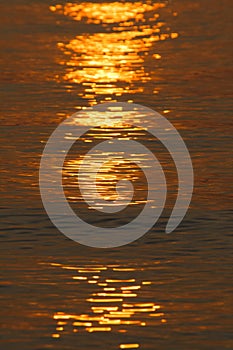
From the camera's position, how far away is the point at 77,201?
15.0 m

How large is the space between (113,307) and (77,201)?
12.0 ft

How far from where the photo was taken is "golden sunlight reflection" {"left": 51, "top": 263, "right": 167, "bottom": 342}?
10898 mm

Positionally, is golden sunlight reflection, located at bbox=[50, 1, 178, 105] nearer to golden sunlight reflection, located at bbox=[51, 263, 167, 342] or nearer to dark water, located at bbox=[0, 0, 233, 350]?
dark water, located at bbox=[0, 0, 233, 350]

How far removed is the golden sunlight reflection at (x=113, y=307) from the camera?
10898 mm

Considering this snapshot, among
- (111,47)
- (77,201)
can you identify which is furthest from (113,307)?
(111,47)

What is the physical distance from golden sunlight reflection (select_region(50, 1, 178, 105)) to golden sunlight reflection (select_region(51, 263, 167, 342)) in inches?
348

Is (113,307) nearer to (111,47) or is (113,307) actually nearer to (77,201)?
(77,201)

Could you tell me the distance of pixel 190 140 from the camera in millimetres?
18172

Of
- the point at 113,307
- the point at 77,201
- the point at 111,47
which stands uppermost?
the point at 111,47

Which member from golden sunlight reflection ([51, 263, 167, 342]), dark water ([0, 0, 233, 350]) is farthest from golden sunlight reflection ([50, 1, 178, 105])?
golden sunlight reflection ([51, 263, 167, 342])

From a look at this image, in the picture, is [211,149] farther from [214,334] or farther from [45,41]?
[45,41]

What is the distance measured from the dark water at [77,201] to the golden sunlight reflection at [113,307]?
0.05ft

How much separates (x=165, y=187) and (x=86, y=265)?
10.2 feet

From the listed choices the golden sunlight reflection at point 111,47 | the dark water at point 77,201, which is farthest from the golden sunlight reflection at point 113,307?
the golden sunlight reflection at point 111,47
